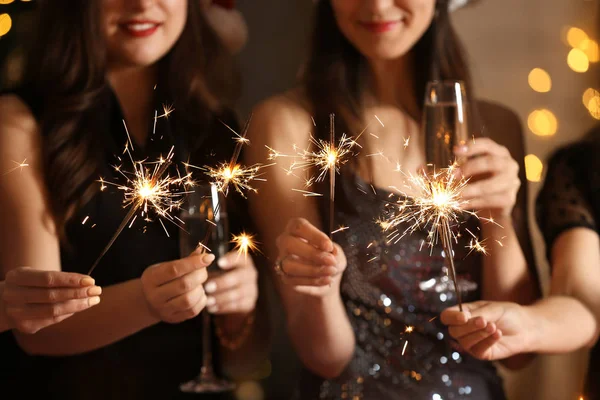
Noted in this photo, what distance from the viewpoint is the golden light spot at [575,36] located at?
0.78 meters

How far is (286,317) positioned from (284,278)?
56 millimetres

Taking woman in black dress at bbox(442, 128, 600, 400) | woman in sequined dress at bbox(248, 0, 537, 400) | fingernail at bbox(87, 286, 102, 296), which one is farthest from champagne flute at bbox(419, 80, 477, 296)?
fingernail at bbox(87, 286, 102, 296)

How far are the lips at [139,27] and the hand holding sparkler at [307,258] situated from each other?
25 centimetres

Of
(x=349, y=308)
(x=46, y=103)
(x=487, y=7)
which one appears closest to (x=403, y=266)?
(x=349, y=308)

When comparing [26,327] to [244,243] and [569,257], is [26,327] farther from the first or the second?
[569,257]

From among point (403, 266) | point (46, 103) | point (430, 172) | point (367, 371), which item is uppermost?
point (46, 103)

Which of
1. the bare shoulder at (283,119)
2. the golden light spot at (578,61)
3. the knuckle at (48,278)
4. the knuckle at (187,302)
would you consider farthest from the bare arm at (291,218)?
the golden light spot at (578,61)

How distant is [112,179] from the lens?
687 mm

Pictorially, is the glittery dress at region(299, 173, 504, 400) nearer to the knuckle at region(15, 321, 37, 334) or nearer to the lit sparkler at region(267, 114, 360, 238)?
the lit sparkler at region(267, 114, 360, 238)

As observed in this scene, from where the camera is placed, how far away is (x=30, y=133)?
66 cm

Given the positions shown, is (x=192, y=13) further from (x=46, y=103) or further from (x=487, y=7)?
(x=487, y=7)

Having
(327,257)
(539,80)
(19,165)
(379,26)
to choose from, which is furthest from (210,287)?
(539,80)

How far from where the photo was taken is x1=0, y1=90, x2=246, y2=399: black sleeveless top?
677 mm

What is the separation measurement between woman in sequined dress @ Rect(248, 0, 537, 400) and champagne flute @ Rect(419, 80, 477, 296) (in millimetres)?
29
